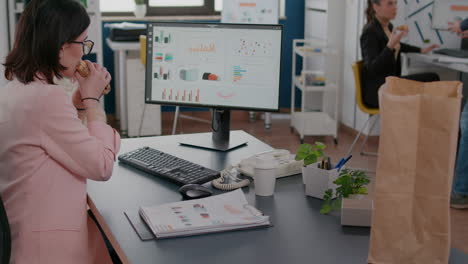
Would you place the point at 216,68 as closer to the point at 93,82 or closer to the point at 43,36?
the point at 93,82

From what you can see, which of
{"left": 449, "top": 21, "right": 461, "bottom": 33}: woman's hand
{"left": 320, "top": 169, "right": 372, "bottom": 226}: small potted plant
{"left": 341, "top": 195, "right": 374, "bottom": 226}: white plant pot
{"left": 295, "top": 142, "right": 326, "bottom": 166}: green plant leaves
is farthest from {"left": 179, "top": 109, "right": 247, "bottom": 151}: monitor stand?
{"left": 449, "top": 21, "right": 461, "bottom": 33}: woman's hand

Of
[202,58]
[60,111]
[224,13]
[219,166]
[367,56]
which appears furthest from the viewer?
[224,13]

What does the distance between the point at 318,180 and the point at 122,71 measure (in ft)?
12.1

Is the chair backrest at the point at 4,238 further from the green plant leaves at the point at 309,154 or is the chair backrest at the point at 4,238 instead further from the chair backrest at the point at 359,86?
the chair backrest at the point at 359,86

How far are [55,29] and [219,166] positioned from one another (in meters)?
0.73

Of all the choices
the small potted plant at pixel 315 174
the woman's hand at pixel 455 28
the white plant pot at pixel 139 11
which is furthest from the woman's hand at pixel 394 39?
the small potted plant at pixel 315 174

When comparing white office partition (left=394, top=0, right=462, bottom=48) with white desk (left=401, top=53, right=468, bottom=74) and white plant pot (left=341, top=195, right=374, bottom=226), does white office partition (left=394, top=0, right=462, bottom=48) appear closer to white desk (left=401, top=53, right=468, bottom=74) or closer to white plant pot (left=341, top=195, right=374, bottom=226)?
white desk (left=401, top=53, right=468, bottom=74)

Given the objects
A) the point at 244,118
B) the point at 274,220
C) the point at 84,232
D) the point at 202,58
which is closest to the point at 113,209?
the point at 84,232

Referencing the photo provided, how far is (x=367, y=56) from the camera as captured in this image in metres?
4.76

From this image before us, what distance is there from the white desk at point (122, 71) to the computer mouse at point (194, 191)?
3515mm

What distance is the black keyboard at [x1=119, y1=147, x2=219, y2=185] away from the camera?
1.99 meters

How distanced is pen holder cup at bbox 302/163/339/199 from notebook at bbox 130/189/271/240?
0.20m

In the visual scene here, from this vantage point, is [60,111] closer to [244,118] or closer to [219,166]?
[219,166]

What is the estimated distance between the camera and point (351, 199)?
1659 mm
